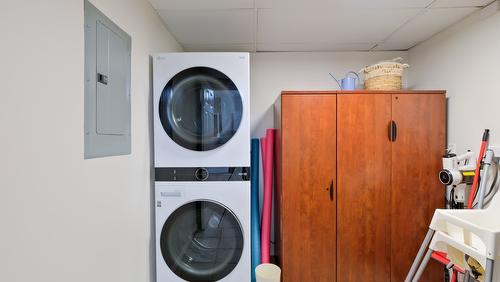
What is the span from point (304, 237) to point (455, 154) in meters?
1.43

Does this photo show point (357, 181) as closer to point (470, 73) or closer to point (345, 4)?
point (470, 73)

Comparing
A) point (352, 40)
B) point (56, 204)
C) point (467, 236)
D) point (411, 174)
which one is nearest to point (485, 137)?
point (411, 174)

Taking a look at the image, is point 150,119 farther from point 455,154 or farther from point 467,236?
point 455,154

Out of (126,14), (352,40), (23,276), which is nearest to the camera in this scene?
(23,276)

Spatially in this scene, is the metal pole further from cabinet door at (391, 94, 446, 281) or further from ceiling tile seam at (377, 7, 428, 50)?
ceiling tile seam at (377, 7, 428, 50)

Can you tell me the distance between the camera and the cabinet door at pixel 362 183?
2.04 meters

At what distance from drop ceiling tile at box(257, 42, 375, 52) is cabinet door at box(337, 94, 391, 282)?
752 millimetres

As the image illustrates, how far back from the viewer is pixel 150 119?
1.74 m

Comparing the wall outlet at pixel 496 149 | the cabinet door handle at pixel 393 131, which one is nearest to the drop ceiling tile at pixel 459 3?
the cabinet door handle at pixel 393 131

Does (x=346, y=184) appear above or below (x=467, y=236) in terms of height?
above

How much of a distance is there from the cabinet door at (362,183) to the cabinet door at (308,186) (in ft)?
0.28

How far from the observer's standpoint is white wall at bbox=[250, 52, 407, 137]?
2.67m

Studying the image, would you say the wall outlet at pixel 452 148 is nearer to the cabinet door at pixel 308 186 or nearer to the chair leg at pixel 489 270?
the cabinet door at pixel 308 186

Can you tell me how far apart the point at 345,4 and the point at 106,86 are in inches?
64.3
